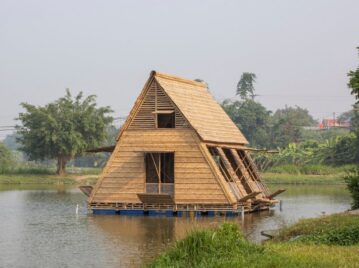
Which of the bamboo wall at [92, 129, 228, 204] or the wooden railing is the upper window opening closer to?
the bamboo wall at [92, 129, 228, 204]

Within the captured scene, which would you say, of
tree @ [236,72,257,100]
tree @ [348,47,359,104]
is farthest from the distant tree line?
tree @ [348,47,359,104]

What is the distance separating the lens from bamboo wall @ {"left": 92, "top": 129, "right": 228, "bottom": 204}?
118 feet

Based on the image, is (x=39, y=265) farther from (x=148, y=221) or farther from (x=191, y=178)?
(x=191, y=178)

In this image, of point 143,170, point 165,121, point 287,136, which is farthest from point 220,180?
point 287,136

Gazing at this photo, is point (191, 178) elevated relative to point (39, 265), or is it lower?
elevated

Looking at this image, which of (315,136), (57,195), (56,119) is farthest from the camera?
(315,136)

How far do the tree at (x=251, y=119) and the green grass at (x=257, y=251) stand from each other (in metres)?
85.0

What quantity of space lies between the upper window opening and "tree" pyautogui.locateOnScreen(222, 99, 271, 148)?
6334 centimetres

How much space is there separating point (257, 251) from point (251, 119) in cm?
9016

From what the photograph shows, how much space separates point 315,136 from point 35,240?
309 feet

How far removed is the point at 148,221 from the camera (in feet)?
111

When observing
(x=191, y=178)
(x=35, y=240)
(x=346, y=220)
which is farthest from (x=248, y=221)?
(x=346, y=220)

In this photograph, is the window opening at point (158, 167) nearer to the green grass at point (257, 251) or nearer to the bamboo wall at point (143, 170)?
the bamboo wall at point (143, 170)

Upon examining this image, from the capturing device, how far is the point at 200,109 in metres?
40.2
